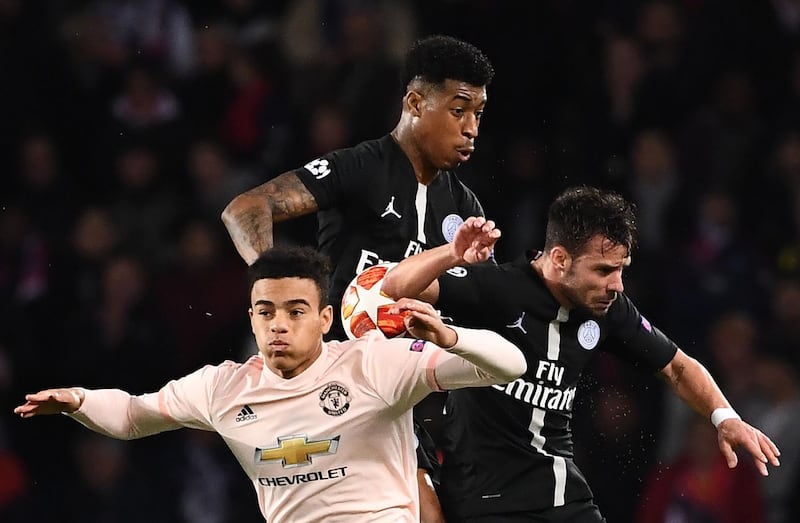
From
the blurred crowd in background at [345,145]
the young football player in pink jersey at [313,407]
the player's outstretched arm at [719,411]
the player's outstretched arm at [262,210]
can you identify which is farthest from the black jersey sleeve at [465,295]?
the blurred crowd in background at [345,145]

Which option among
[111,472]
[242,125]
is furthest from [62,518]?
[242,125]

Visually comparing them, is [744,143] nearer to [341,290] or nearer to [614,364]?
[614,364]

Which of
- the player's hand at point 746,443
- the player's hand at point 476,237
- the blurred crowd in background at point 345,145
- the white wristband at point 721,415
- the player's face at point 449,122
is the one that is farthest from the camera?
the blurred crowd in background at point 345,145

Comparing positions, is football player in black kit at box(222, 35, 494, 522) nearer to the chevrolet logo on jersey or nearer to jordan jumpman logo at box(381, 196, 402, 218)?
jordan jumpman logo at box(381, 196, 402, 218)

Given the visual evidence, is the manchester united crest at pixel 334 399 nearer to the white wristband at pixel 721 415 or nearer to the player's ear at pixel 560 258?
the player's ear at pixel 560 258

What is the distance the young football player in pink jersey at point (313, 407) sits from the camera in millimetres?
4484

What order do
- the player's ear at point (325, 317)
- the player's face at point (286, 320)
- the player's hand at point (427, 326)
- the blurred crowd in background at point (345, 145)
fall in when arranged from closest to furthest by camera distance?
the player's hand at point (427, 326), the player's face at point (286, 320), the player's ear at point (325, 317), the blurred crowd in background at point (345, 145)

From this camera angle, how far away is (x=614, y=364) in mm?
7750

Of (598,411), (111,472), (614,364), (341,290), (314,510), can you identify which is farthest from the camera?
(111,472)

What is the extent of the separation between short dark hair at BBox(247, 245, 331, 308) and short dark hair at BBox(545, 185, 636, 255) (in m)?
0.79

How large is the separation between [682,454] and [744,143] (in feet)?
6.42

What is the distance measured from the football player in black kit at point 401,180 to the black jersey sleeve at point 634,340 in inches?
24.8

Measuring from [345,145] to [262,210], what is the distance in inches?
136

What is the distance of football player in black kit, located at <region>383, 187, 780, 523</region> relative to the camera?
4891mm
